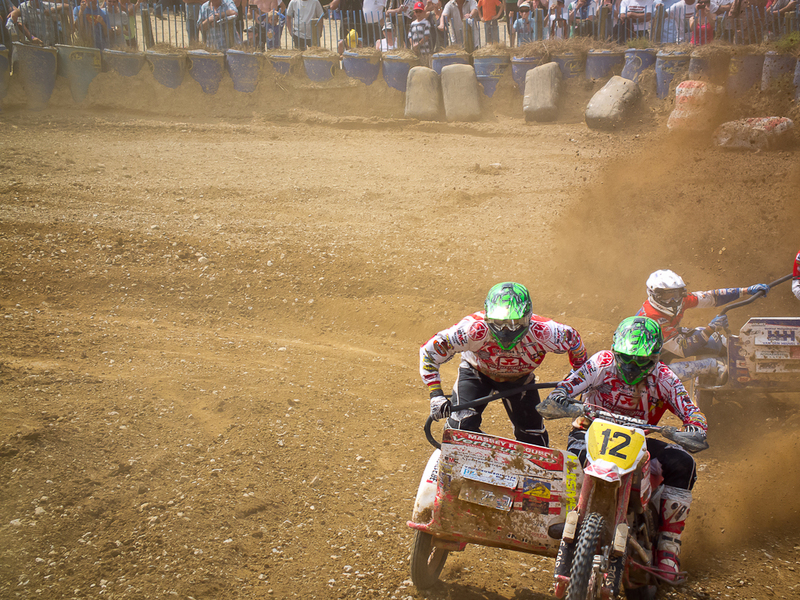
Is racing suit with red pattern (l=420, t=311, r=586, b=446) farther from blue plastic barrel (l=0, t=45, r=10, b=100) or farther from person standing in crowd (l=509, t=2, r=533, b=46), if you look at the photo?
blue plastic barrel (l=0, t=45, r=10, b=100)

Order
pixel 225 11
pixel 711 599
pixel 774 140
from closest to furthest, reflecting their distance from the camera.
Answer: pixel 711 599, pixel 774 140, pixel 225 11

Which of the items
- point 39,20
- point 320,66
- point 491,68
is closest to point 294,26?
point 320,66

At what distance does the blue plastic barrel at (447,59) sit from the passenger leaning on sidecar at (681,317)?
13.5 metres

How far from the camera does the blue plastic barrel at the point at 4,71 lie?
1842 cm

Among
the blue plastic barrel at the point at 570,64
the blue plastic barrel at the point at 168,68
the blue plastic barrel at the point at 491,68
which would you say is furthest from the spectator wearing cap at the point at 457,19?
the blue plastic barrel at the point at 168,68

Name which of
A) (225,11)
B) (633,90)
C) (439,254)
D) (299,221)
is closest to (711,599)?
(439,254)

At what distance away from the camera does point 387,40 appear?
19.3 metres

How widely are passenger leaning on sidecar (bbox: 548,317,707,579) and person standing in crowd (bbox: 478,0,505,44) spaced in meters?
16.4

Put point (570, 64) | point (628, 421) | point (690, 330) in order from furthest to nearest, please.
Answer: point (570, 64) → point (690, 330) → point (628, 421)

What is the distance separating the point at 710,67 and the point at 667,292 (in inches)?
474

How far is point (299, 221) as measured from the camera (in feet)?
39.5

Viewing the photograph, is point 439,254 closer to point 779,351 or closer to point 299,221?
point 299,221

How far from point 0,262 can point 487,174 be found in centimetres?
953

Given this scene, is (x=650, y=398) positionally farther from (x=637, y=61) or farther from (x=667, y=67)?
(x=637, y=61)
